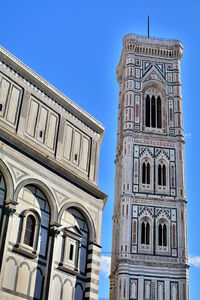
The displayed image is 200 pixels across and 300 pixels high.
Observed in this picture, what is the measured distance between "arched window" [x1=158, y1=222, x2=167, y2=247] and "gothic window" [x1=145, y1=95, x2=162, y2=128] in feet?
26.3

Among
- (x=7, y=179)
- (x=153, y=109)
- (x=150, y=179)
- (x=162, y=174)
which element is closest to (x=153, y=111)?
(x=153, y=109)

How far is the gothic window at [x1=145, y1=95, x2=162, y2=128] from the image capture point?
3650 cm

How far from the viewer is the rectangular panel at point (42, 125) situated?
15.9 m

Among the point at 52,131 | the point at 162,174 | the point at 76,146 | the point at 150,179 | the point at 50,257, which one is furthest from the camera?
the point at 162,174

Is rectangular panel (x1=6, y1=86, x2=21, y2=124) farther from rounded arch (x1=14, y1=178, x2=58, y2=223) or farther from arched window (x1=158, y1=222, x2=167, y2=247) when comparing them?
arched window (x1=158, y1=222, x2=167, y2=247)

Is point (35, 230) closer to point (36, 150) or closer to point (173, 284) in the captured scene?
point (36, 150)

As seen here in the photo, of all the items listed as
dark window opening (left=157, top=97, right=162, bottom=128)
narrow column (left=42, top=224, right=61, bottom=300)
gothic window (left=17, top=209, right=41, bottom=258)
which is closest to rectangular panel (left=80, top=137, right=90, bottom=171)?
narrow column (left=42, top=224, right=61, bottom=300)

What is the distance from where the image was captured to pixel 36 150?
14875 mm

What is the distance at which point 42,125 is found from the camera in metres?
16.1

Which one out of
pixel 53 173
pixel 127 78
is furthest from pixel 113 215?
pixel 53 173

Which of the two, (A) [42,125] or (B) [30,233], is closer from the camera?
(B) [30,233]

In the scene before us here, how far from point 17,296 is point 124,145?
73.8 feet

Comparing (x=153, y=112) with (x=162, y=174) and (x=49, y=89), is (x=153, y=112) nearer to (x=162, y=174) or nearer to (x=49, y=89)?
(x=162, y=174)

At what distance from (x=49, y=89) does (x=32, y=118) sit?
1366 mm
